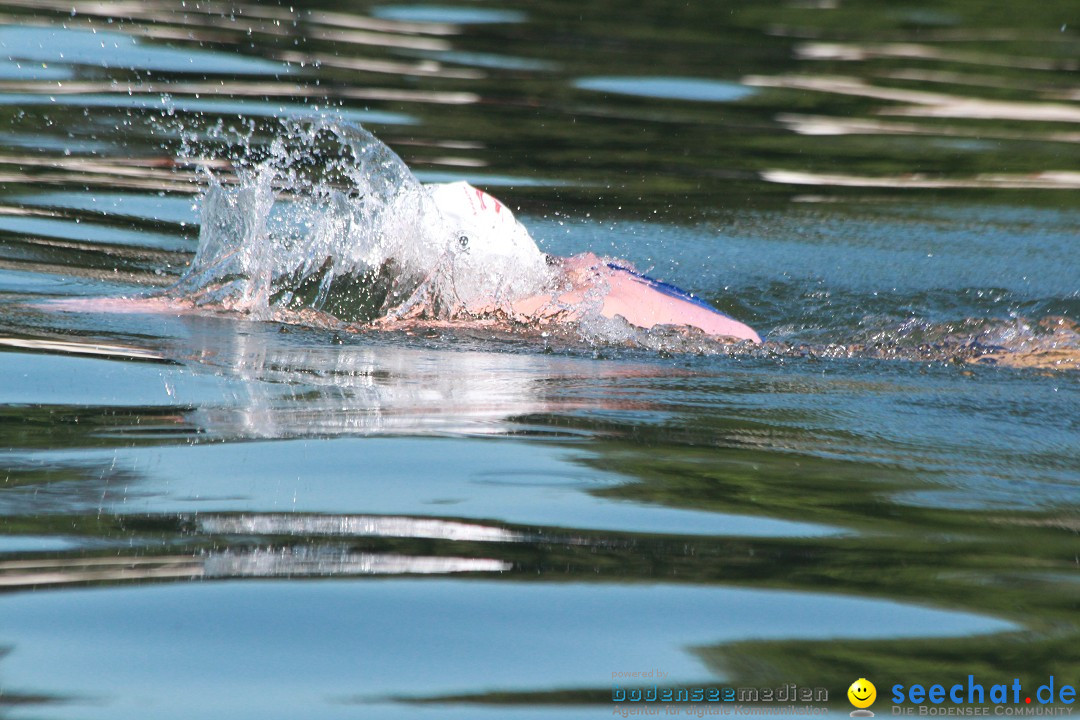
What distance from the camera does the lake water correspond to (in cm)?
251

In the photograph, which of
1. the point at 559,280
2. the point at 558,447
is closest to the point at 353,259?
the point at 559,280

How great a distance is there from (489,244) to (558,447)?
2.14 metres

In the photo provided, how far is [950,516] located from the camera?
328 cm

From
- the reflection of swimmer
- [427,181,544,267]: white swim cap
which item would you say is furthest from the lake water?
[427,181,544,267]: white swim cap

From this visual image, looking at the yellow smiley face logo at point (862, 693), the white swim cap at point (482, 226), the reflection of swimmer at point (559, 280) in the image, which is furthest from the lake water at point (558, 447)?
the white swim cap at point (482, 226)

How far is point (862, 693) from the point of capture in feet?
7.86

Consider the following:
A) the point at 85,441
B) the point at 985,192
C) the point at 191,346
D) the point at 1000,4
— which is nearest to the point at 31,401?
the point at 85,441

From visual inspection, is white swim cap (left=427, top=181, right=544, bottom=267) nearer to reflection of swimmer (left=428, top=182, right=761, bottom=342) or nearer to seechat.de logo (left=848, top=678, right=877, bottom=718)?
reflection of swimmer (left=428, top=182, right=761, bottom=342)

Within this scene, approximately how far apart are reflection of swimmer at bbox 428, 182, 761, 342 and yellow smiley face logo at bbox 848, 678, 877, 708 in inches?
126

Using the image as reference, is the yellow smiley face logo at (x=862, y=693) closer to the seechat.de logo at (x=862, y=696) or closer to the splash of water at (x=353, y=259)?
the seechat.de logo at (x=862, y=696)

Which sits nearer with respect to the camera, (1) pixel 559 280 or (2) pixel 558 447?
(2) pixel 558 447

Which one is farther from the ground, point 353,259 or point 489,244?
point 489,244

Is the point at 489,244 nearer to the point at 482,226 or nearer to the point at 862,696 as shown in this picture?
the point at 482,226

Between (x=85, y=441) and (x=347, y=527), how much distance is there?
0.96 m
